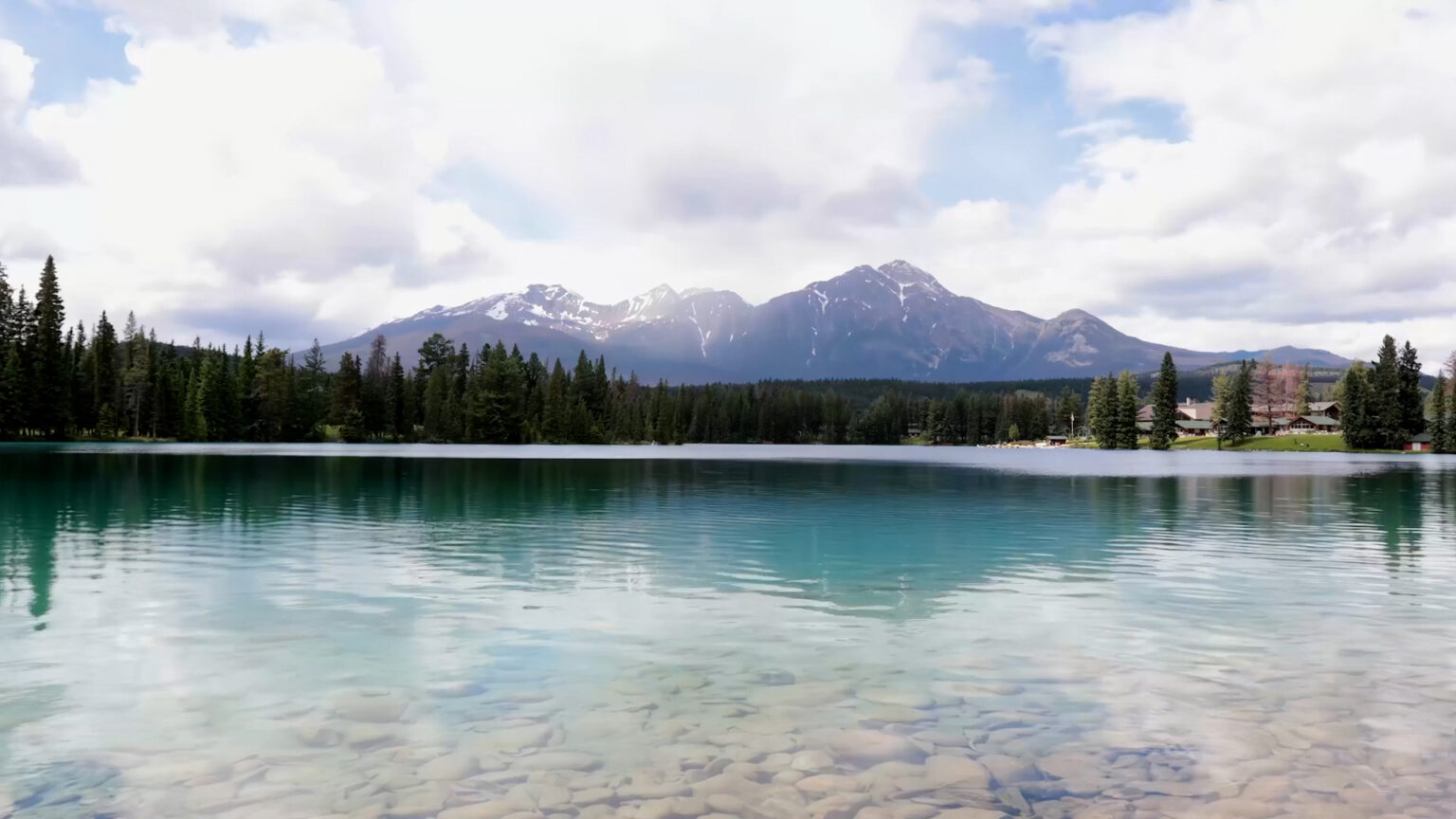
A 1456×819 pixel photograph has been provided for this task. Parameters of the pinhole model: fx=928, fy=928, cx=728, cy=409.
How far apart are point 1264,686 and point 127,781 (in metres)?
14.8

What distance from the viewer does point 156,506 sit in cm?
4328

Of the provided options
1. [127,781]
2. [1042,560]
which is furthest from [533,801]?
[1042,560]

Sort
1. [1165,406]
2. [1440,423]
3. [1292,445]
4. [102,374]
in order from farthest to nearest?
[1165,406] → [1292,445] → [102,374] → [1440,423]

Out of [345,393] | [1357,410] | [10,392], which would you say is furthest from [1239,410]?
[10,392]

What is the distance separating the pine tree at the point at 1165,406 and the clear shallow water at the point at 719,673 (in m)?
151

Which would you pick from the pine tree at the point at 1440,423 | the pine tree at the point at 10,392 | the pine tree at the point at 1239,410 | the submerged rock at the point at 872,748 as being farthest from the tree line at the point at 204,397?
the submerged rock at the point at 872,748

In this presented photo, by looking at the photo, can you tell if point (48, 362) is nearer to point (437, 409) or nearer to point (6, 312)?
point (6, 312)

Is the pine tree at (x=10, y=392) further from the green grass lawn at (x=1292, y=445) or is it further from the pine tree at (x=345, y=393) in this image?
the green grass lawn at (x=1292, y=445)

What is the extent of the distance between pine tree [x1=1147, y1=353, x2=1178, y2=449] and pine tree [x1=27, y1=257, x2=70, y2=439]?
186149 mm

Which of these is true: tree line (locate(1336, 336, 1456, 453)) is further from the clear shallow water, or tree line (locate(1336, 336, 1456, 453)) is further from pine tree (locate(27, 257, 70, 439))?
pine tree (locate(27, 257, 70, 439))

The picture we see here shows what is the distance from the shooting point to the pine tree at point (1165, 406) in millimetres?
173250

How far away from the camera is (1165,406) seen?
177 meters

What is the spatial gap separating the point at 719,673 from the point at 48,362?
16698 centimetres

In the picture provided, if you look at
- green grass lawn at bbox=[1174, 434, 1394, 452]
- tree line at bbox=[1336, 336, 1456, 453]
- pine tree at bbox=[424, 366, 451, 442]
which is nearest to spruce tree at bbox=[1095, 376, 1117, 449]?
green grass lawn at bbox=[1174, 434, 1394, 452]
